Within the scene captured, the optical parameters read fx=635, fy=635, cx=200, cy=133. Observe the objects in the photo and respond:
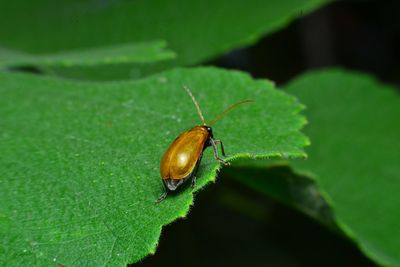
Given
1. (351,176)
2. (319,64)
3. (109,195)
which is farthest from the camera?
(319,64)

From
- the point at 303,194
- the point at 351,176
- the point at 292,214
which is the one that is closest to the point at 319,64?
the point at 292,214

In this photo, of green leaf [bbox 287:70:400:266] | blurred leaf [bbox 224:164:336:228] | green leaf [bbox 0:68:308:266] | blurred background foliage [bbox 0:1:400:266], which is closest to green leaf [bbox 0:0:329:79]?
blurred background foliage [bbox 0:1:400:266]

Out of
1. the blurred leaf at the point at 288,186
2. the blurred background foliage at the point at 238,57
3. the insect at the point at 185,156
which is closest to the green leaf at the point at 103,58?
the blurred background foliage at the point at 238,57

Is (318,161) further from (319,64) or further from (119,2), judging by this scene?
(119,2)

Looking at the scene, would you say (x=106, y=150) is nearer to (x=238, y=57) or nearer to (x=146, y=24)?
(x=146, y=24)

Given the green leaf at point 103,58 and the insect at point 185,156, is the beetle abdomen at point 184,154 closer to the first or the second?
the insect at point 185,156

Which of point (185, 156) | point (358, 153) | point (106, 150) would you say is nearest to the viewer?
point (185, 156)

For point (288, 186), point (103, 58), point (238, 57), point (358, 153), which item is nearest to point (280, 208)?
point (358, 153)
